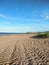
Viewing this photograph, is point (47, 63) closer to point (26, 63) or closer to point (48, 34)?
point (26, 63)

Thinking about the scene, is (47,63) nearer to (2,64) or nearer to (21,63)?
(21,63)

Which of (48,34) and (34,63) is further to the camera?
(48,34)

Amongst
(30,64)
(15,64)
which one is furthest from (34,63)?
(15,64)

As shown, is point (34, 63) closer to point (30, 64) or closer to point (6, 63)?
point (30, 64)

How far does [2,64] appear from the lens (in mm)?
2258

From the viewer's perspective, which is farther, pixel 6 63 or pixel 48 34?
pixel 48 34

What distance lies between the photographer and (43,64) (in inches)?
87.3

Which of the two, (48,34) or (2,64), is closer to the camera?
(2,64)

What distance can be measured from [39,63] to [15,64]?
0.39 meters

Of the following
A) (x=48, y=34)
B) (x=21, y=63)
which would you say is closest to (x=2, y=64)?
(x=21, y=63)

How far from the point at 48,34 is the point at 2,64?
5061 millimetres

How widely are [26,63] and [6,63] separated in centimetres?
33

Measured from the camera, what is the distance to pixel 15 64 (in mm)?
2244

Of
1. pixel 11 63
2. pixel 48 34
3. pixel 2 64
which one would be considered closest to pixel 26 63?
pixel 11 63
